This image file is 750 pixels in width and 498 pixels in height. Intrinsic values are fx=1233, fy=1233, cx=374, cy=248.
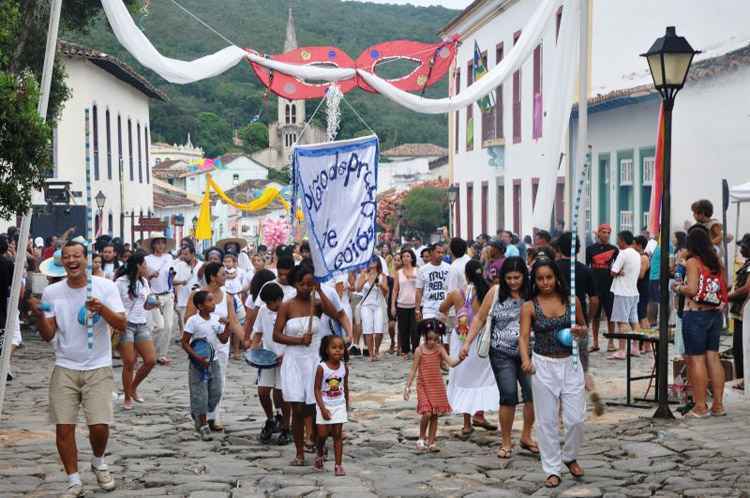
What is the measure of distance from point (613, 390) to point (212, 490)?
6022 millimetres

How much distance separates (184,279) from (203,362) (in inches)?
302

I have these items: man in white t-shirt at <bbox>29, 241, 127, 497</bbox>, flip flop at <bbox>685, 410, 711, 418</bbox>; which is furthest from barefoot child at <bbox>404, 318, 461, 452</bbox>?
man in white t-shirt at <bbox>29, 241, 127, 497</bbox>

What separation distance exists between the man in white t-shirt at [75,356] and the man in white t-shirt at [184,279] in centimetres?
957

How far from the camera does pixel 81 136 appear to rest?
1574 inches

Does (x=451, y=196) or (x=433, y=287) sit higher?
(x=451, y=196)

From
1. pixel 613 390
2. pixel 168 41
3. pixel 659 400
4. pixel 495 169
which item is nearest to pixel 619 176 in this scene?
pixel 495 169

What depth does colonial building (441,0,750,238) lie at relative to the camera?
24297 millimetres

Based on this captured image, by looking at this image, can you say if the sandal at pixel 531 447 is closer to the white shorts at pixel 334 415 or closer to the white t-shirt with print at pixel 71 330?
the white shorts at pixel 334 415

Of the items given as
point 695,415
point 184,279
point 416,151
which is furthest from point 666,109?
point 416,151

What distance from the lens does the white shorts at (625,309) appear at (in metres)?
16.5

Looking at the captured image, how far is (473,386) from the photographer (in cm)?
1094


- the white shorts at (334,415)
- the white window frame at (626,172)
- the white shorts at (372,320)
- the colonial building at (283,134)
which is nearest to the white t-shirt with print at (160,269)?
the white shorts at (372,320)

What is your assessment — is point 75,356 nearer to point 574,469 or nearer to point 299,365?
point 299,365

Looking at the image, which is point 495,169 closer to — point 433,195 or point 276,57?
point 276,57
